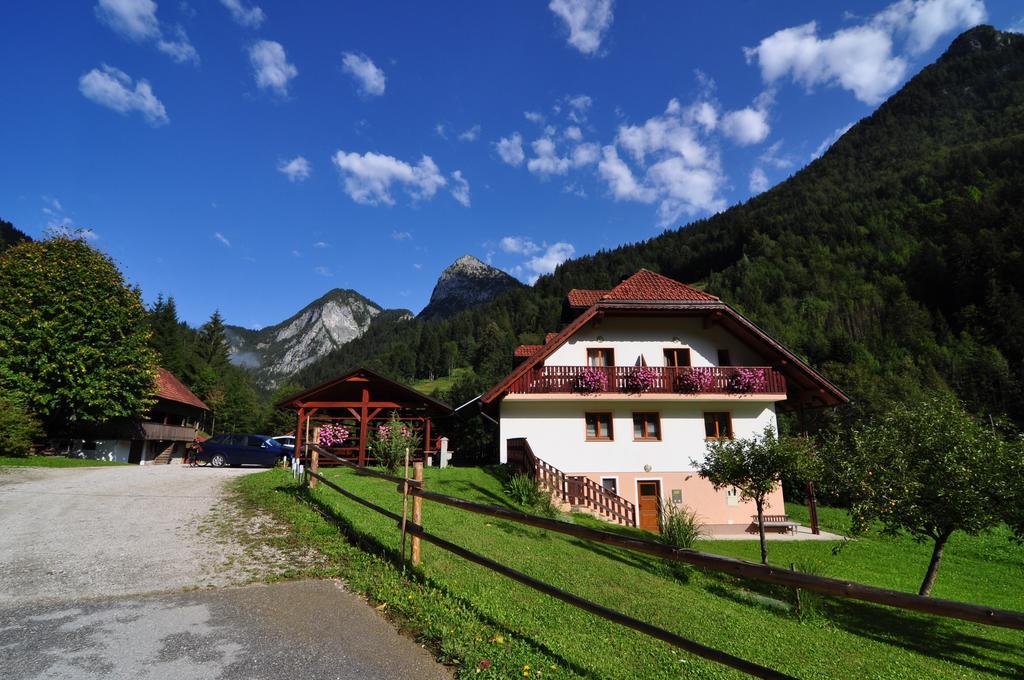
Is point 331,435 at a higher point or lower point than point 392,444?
higher

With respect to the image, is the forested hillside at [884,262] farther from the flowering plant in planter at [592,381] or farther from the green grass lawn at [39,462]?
the green grass lawn at [39,462]

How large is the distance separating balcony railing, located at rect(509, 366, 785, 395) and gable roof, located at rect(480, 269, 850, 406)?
765mm

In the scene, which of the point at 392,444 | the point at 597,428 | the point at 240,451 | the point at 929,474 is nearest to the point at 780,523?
the point at 597,428

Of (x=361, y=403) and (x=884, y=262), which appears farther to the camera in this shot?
(x=884, y=262)

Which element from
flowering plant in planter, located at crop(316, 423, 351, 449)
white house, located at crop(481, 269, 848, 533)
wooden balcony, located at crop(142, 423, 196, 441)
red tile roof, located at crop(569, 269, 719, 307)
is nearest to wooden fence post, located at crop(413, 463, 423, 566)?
white house, located at crop(481, 269, 848, 533)

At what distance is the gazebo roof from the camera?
21688mm

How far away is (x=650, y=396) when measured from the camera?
70.1ft

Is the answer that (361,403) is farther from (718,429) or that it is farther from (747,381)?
(747,381)

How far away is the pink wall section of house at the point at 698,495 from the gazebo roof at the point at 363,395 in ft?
23.8

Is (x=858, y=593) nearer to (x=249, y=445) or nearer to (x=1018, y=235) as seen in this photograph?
(x=249, y=445)

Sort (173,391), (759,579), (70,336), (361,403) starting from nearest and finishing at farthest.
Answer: (759,579), (361,403), (70,336), (173,391)

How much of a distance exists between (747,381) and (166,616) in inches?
838

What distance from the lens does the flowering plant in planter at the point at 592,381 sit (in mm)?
21094

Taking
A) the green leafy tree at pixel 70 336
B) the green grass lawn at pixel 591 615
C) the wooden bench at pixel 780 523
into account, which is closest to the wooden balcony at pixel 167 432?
the green leafy tree at pixel 70 336
